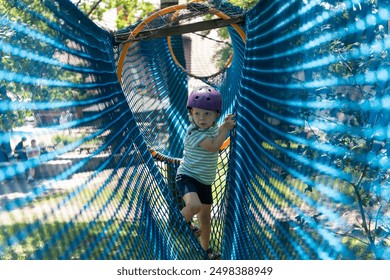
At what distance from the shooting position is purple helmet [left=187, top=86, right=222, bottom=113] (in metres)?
2.76

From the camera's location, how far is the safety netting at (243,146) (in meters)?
1.20

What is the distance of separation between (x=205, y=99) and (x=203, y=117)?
93 mm

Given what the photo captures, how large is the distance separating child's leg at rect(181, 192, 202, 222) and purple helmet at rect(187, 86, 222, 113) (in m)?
0.43

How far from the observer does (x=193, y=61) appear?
8.54 m

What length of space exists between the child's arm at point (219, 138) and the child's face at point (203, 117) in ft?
0.23

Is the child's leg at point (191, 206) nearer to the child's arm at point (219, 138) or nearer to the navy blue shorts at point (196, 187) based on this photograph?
the navy blue shorts at point (196, 187)

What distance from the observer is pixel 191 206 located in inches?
111

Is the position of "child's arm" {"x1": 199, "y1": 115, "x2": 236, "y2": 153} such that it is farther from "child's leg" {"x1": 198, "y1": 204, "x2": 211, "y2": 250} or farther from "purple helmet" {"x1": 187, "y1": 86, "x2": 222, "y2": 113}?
"child's leg" {"x1": 198, "y1": 204, "x2": 211, "y2": 250}

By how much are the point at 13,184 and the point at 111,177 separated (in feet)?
2.53

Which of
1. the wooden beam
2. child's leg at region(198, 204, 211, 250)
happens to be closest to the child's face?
child's leg at region(198, 204, 211, 250)

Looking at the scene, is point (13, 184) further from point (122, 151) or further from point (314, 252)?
point (122, 151)

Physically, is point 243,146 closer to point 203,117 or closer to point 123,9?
point 203,117

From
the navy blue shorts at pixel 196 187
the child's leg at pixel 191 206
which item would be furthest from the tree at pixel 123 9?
the child's leg at pixel 191 206

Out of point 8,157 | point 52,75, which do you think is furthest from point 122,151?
point 8,157
